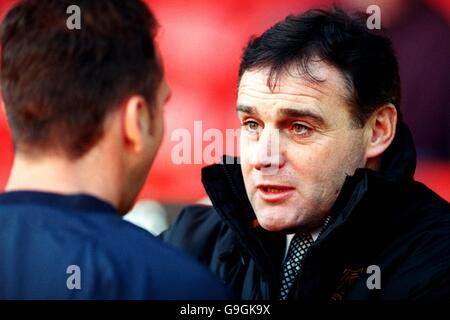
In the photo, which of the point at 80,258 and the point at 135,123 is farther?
the point at 135,123

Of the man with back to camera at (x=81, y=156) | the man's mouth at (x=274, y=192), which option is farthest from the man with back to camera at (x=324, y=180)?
the man with back to camera at (x=81, y=156)

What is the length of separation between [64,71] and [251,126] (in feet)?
3.29

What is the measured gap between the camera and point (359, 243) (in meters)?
2.28

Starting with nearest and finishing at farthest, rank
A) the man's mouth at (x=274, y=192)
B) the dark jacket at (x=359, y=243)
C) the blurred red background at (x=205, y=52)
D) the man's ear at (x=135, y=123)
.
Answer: the man's ear at (x=135, y=123)
the dark jacket at (x=359, y=243)
the man's mouth at (x=274, y=192)
the blurred red background at (x=205, y=52)

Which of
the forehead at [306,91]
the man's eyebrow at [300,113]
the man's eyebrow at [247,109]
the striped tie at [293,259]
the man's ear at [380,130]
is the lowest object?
the striped tie at [293,259]

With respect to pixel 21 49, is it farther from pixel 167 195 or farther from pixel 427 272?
pixel 167 195

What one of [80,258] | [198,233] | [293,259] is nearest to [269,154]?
[293,259]

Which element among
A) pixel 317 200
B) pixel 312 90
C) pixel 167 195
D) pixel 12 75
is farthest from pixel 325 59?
pixel 167 195

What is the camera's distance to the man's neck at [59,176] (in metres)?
1.44

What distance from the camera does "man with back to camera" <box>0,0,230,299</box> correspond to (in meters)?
1.39

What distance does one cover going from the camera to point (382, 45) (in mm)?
2463

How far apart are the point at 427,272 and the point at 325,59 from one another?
67cm

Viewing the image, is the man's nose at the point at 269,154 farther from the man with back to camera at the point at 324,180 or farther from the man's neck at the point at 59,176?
the man's neck at the point at 59,176

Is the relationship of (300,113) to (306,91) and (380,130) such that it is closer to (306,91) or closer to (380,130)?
(306,91)
